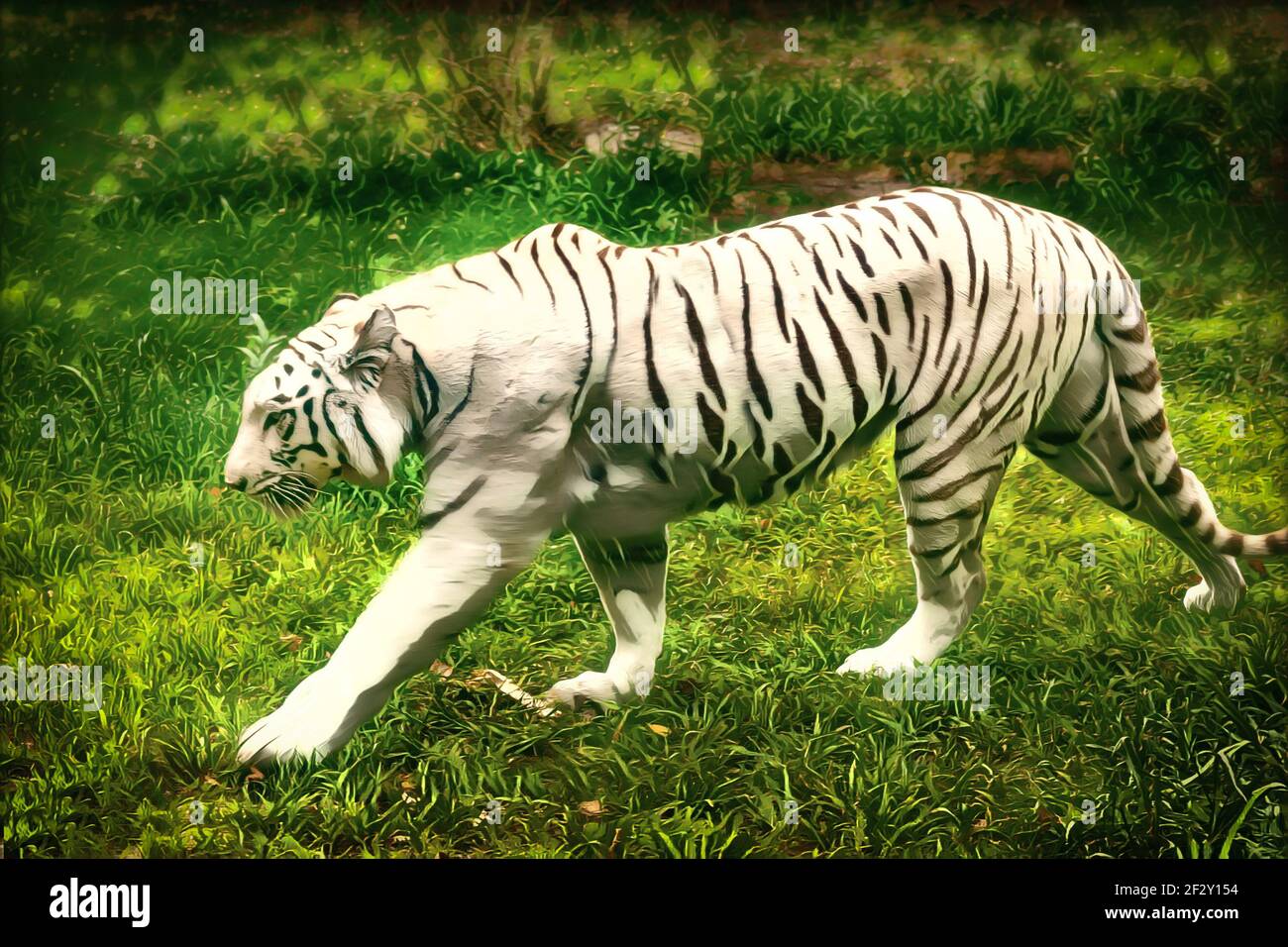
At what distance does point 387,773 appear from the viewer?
3.08m

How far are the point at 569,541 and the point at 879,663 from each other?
1.03m

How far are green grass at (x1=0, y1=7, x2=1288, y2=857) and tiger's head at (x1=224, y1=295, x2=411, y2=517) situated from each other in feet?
1.83

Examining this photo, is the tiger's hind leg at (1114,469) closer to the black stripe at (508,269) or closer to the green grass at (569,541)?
the green grass at (569,541)

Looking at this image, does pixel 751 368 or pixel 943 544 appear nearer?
pixel 751 368

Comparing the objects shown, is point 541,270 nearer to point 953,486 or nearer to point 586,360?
point 586,360

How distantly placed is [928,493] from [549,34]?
179 centimetres

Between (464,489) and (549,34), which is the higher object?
(549,34)

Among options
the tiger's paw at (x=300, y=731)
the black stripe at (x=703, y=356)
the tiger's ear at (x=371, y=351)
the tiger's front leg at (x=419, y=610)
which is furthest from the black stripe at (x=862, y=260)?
the tiger's paw at (x=300, y=731)

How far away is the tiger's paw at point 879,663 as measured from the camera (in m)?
3.38

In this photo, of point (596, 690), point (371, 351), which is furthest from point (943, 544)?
point (371, 351)

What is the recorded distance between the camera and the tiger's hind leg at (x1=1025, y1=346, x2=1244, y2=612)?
3312mm

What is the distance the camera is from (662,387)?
2967mm
